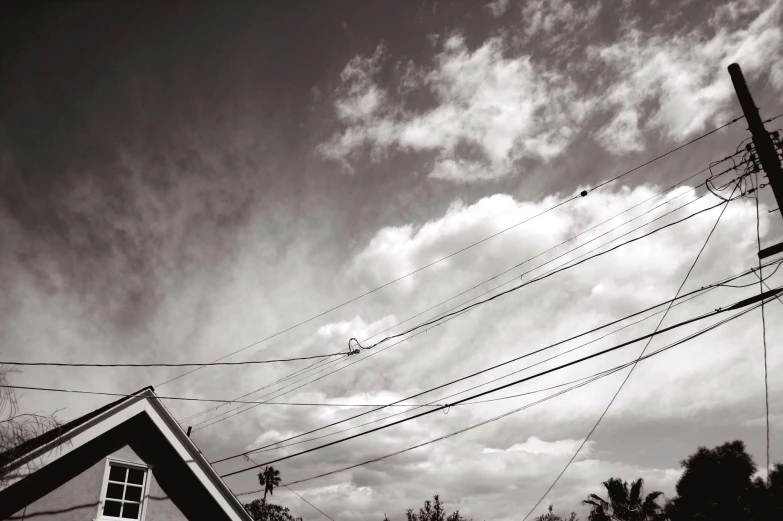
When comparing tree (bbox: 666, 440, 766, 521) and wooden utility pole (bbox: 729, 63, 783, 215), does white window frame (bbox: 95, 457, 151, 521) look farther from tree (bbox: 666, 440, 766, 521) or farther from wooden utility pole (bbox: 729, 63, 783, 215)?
tree (bbox: 666, 440, 766, 521)

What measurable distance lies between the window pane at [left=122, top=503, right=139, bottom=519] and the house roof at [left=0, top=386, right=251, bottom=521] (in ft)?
4.16

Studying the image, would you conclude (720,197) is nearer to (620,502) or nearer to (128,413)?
(128,413)

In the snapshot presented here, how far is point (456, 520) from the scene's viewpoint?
48750 mm

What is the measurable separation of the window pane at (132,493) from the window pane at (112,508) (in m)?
0.25

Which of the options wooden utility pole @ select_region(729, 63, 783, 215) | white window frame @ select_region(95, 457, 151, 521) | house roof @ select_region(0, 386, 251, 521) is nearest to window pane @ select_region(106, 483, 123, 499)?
white window frame @ select_region(95, 457, 151, 521)

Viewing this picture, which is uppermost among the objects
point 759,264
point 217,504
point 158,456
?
point 759,264

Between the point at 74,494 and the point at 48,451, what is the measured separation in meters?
1.33

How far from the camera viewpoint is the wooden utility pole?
8000 mm

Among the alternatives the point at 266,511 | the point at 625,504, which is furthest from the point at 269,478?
the point at 625,504

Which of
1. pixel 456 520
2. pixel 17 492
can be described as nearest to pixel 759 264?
pixel 17 492

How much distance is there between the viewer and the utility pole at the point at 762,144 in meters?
8.00

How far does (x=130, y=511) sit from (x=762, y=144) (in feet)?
50.9

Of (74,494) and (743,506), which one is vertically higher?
(74,494)

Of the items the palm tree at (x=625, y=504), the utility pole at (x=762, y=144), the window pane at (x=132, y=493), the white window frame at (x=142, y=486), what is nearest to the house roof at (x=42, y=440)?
the white window frame at (x=142, y=486)
